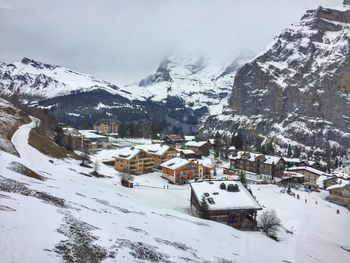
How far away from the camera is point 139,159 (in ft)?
313

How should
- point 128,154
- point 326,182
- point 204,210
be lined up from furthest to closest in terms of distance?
point 326,182 → point 128,154 → point 204,210

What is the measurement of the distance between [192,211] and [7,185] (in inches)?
1340

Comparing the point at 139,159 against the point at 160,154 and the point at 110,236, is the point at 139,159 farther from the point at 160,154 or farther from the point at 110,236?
the point at 110,236

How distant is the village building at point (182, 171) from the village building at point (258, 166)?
20.9 metres

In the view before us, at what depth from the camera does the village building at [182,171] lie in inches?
3435

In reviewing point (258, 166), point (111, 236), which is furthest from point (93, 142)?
point (111, 236)

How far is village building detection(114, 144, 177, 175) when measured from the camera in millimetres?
92250

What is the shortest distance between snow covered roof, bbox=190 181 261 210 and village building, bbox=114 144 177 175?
33881 mm

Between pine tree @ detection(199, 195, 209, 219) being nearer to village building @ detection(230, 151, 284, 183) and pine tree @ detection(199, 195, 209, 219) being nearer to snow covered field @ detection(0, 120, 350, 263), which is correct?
snow covered field @ detection(0, 120, 350, 263)

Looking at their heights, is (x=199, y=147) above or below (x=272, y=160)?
above

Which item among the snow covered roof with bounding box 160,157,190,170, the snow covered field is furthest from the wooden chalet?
the snow covered field

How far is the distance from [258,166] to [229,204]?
69.4 m

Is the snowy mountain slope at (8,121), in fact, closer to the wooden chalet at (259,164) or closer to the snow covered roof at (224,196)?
the snow covered roof at (224,196)

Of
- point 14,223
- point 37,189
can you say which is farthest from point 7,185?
point 14,223
